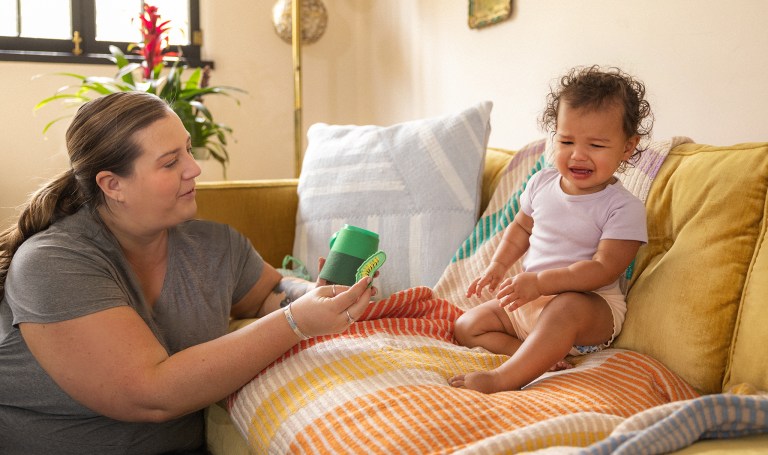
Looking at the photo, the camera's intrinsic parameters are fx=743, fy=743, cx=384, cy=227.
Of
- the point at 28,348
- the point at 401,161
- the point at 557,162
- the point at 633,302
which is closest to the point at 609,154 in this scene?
the point at 557,162

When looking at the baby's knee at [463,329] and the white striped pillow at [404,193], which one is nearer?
the baby's knee at [463,329]

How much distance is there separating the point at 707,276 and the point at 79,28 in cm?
339

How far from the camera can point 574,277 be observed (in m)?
1.28

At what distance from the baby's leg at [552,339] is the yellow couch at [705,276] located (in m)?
0.08

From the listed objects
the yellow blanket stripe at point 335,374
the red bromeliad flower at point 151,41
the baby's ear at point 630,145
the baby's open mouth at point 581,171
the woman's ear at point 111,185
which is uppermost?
the red bromeliad flower at point 151,41

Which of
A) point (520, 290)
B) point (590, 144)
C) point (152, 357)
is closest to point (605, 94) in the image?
point (590, 144)

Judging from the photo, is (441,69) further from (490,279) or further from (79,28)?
(79,28)

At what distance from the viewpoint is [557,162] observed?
137cm

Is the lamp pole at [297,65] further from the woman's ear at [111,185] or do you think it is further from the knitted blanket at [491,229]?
the woman's ear at [111,185]

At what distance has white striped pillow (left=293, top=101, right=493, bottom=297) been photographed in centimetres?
181

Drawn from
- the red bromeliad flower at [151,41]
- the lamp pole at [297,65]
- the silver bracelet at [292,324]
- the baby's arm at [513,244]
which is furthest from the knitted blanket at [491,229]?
the red bromeliad flower at [151,41]

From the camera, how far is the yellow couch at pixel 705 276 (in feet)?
3.85

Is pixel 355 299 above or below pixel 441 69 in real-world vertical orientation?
below

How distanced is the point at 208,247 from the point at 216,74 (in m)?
2.50
